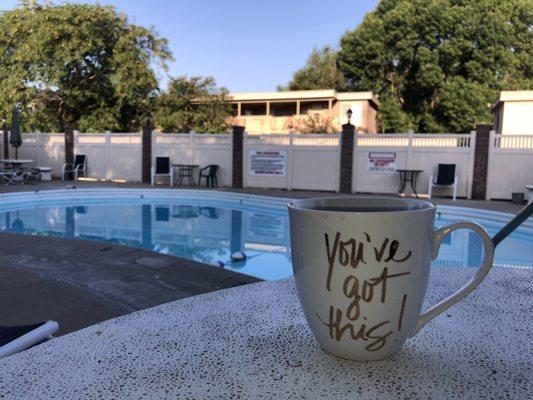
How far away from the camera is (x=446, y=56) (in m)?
24.6

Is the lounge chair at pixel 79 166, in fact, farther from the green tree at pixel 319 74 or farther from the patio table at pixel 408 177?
the green tree at pixel 319 74

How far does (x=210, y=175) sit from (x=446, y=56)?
1684 centimetres

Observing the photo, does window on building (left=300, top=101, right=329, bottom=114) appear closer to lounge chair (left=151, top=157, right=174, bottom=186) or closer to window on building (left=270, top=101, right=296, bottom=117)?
window on building (left=270, top=101, right=296, bottom=117)

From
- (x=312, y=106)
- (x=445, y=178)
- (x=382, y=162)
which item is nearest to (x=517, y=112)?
(x=445, y=178)

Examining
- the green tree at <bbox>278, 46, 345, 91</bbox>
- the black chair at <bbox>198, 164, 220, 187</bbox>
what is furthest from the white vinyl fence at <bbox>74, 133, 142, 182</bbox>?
the green tree at <bbox>278, 46, 345, 91</bbox>

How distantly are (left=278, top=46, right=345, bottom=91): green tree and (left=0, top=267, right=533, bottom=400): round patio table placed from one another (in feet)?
99.5

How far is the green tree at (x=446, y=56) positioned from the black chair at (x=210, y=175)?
13562 mm

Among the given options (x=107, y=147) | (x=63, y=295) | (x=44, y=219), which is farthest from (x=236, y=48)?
(x=63, y=295)

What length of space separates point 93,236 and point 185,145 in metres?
8.39

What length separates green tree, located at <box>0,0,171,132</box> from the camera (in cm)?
1980

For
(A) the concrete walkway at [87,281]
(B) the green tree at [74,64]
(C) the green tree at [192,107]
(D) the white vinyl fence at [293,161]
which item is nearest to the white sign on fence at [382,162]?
(D) the white vinyl fence at [293,161]

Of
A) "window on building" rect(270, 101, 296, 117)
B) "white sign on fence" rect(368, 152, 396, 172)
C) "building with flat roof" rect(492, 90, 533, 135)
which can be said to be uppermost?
"window on building" rect(270, 101, 296, 117)

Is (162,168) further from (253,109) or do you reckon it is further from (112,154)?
(253,109)

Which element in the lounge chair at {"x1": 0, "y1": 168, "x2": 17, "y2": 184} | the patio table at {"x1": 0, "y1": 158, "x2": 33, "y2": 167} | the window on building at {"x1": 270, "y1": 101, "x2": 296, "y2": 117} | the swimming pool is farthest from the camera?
the window on building at {"x1": 270, "y1": 101, "x2": 296, "y2": 117}
